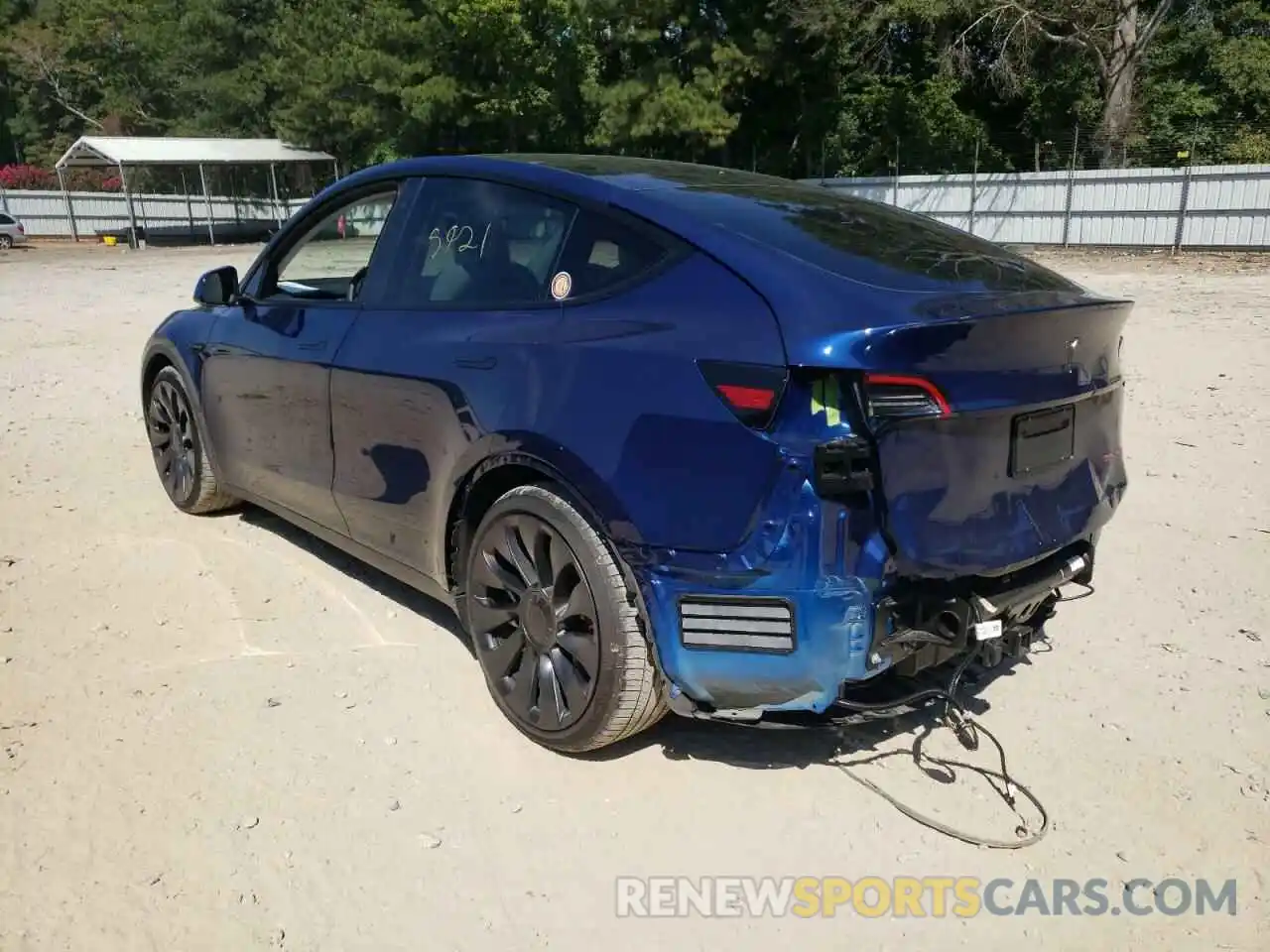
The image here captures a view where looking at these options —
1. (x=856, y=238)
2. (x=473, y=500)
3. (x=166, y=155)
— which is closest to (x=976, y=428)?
(x=856, y=238)

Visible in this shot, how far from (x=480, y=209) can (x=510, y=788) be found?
183cm

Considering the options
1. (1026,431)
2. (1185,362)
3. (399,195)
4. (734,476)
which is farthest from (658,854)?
(1185,362)

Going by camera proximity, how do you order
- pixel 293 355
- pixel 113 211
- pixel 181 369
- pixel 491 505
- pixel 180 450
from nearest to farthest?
1. pixel 491 505
2. pixel 293 355
3. pixel 181 369
4. pixel 180 450
5. pixel 113 211

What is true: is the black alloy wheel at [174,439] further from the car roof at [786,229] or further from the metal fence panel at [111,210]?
the metal fence panel at [111,210]

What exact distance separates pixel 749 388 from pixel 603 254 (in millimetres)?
731

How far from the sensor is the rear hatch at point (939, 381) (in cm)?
245

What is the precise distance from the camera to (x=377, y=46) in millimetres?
35469

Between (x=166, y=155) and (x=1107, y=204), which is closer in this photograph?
(x=1107, y=204)

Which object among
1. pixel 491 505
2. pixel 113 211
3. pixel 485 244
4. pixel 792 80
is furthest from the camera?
pixel 113 211

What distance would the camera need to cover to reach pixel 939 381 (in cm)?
251

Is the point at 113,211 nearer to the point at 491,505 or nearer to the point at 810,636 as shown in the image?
the point at 491,505

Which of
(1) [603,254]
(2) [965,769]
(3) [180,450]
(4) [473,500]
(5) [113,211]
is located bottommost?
(5) [113,211]

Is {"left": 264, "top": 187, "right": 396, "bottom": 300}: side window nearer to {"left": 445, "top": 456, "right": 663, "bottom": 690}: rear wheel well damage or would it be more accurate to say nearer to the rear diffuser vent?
{"left": 445, "top": 456, "right": 663, "bottom": 690}: rear wheel well damage

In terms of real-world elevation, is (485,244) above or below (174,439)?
above
